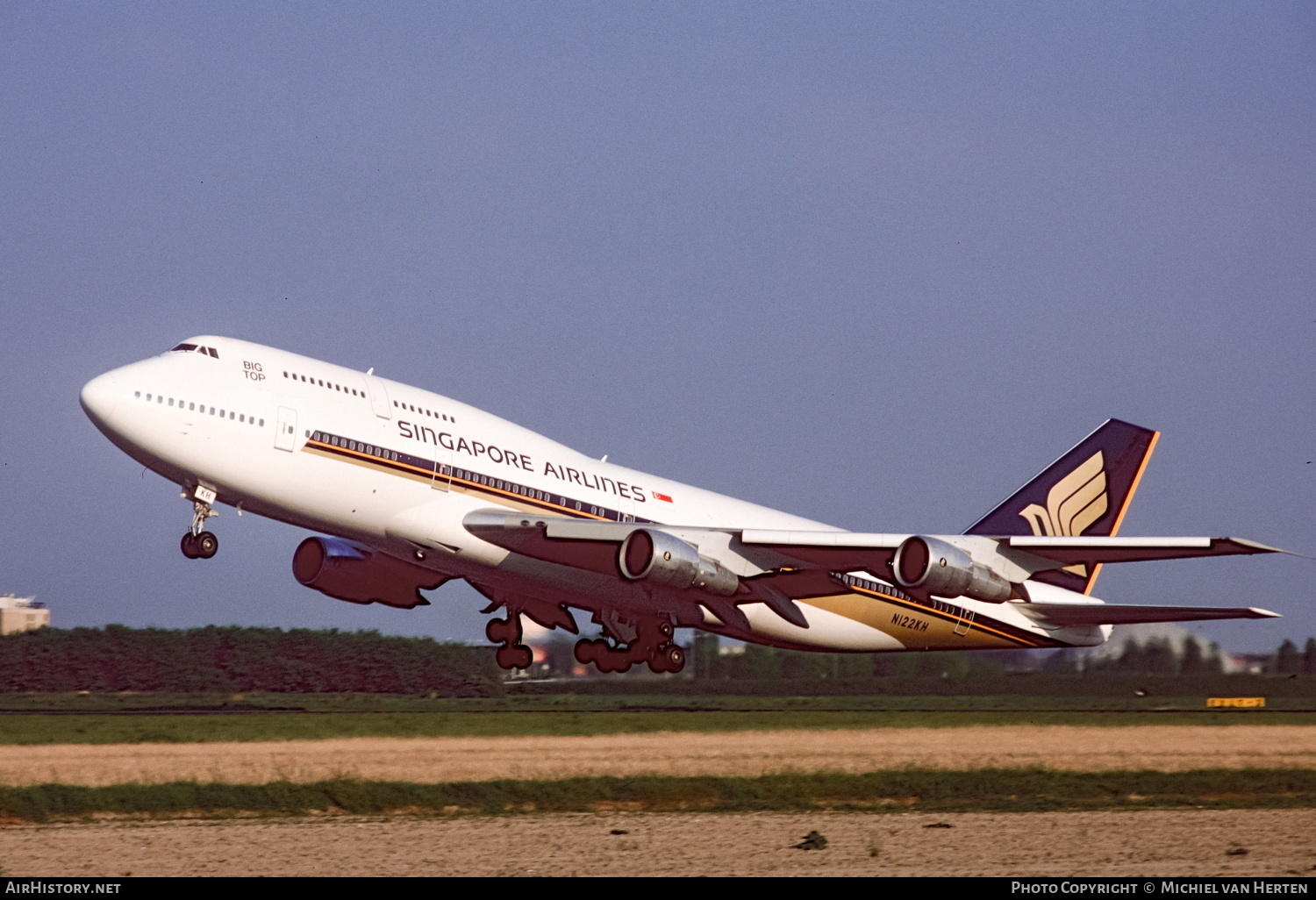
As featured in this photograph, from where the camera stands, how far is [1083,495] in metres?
49.3

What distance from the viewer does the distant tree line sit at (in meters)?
63.3

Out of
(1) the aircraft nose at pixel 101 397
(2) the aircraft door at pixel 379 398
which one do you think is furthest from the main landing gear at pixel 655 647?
(1) the aircraft nose at pixel 101 397

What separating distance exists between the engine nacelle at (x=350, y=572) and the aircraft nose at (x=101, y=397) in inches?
409

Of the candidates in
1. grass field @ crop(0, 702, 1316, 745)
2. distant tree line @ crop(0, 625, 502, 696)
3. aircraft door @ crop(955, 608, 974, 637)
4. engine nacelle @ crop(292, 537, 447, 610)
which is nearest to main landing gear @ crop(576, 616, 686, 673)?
grass field @ crop(0, 702, 1316, 745)

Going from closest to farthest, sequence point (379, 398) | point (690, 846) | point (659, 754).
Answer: point (690, 846) < point (379, 398) < point (659, 754)

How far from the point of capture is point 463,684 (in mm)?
63719

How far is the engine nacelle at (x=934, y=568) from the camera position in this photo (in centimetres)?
3778

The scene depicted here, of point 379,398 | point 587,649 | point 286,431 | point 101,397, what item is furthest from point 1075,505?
point 101,397

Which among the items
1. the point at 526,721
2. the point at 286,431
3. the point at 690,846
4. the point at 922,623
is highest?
the point at 286,431

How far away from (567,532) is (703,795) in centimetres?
753

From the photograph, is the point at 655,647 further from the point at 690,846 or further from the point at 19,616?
the point at 19,616

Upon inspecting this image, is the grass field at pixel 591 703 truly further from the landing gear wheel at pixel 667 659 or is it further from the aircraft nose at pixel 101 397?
the aircraft nose at pixel 101 397

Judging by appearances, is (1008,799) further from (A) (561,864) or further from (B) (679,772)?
(A) (561,864)
